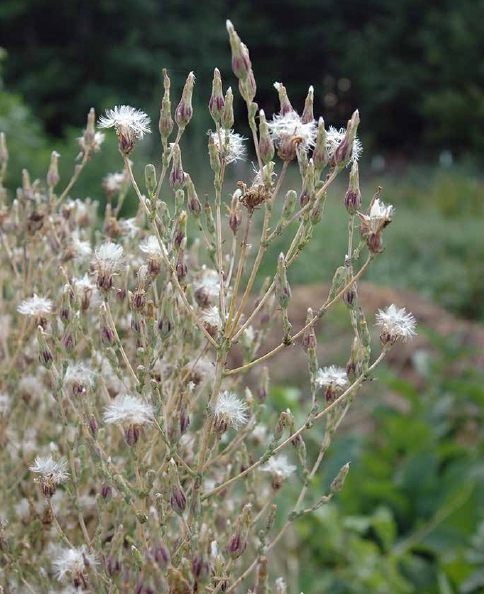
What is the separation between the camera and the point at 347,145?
0.87 meters

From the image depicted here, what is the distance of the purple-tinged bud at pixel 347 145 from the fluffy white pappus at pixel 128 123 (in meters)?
0.24

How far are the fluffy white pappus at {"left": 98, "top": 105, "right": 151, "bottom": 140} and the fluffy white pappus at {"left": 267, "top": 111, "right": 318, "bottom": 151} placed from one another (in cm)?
16

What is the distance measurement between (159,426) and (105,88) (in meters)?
17.1

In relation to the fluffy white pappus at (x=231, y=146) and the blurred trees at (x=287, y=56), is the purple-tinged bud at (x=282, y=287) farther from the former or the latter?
the blurred trees at (x=287, y=56)

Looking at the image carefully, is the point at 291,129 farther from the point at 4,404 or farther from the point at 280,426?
the point at 4,404

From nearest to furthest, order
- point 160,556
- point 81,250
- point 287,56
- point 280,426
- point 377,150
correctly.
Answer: point 160,556 < point 280,426 < point 81,250 < point 377,150 < point 287,56

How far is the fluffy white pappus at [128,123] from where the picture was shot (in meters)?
0.92

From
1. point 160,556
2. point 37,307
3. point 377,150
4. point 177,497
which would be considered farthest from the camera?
point 377,150

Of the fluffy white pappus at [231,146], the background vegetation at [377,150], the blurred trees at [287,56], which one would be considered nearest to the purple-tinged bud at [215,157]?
the fluffy white pappus at [231,146]

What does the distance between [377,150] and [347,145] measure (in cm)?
2146

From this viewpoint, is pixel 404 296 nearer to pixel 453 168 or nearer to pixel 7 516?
pixel 7 516

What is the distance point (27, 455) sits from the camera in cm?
120

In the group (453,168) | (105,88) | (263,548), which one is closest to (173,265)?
(263,548)

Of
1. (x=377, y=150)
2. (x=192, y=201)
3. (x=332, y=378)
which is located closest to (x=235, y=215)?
(x=192, y=201)
